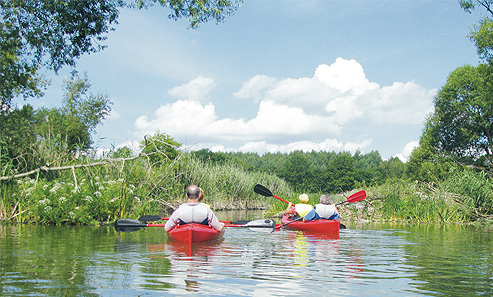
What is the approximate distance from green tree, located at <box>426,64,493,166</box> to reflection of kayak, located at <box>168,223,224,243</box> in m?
31.6

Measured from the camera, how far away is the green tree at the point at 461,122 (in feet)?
113

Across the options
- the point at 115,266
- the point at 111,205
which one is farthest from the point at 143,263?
the point at 111,205

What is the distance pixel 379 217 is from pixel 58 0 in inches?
550

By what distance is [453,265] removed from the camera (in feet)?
19.8

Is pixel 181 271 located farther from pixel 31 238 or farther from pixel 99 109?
pixel 99 109

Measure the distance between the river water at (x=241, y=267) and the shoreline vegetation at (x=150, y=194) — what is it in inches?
126

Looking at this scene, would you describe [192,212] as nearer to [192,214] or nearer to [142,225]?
[192,214]

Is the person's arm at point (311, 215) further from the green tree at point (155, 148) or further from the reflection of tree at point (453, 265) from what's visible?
the green tree at point (155, 148)

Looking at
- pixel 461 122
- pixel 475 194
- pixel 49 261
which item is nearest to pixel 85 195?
pixel 49 261

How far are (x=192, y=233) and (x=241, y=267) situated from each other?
2164 millimetres

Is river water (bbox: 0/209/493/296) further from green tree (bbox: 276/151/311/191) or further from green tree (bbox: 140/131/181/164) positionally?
green tree (bbox: 276/151/311/191)

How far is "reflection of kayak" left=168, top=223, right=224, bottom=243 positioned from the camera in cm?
745

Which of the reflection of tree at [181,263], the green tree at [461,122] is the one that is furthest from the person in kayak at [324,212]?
the green tree at [461,122]

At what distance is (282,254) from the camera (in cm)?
700
